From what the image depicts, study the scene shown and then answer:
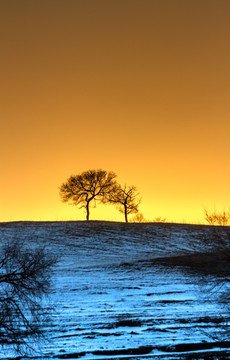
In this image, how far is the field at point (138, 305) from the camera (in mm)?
12375

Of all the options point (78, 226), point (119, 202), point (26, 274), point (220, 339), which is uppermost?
point (119, 202)

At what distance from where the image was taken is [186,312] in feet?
53.9

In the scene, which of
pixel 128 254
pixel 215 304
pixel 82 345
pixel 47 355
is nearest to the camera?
pixel 47 355

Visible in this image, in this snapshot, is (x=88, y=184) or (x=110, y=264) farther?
(x=88, y=184)

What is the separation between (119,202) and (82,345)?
64.1 metres

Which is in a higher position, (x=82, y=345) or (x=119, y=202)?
(x=119, y=202)

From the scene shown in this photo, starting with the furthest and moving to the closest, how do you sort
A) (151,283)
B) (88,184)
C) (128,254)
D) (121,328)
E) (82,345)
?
(88,184)
(128,254)
(151,283)
(121,328)
(82,345)

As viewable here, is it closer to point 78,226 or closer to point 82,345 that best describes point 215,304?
point 82,345

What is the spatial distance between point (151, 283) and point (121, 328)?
8.76 metres

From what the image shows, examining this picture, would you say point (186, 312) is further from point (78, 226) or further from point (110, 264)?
point (78, 226)

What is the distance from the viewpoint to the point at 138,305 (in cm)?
1781

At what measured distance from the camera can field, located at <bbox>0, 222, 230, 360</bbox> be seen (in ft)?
40.6

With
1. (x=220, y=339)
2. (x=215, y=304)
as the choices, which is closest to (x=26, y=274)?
(x=220, y=339)

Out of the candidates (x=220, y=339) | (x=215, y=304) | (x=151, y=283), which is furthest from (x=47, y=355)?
(x=151, y=283)
